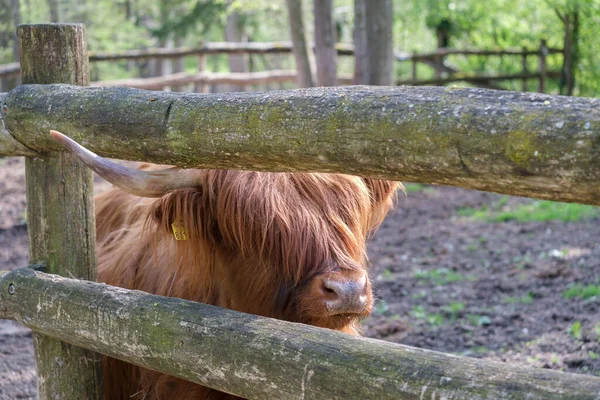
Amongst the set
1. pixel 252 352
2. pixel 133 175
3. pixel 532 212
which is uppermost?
pixel 133 175

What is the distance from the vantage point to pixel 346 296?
8.08 feet

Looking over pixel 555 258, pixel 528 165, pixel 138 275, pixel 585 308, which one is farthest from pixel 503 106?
pixel 555 258

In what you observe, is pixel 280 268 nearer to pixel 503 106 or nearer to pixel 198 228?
pixel 198 228

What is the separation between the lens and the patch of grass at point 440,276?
6160 millimetres

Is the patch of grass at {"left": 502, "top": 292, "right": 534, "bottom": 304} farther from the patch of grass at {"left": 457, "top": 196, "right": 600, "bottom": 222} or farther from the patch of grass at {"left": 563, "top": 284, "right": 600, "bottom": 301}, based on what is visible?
the patch of grass at {"left": 457, "top": 196, "right": 600, "bottom": 222}

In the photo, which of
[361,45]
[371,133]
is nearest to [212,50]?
[361,45]

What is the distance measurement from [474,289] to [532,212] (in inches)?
131

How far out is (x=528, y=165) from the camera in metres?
1.37

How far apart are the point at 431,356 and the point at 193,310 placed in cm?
80

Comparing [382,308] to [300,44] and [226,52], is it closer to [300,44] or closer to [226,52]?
[300,44]

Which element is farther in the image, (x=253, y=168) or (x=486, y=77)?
(x=486, y=77)

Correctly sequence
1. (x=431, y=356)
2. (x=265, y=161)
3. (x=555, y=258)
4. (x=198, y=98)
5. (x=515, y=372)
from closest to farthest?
(x=515, y=372), (x=431, y=356), (x=265, y=161), (x=198, y=98), (x=555, y=258)

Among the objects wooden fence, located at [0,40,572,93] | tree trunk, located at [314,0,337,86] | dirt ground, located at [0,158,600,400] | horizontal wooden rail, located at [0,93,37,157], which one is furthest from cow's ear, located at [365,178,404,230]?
wooden fence, located at [0,40,572,93]

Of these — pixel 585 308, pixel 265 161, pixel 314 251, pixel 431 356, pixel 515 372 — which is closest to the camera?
pixel 515 372
